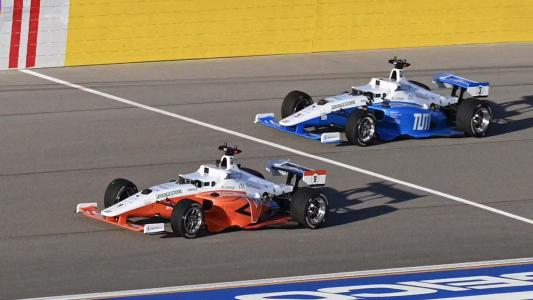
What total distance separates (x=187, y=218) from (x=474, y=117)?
833cm

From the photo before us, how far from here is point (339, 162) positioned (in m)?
22.1

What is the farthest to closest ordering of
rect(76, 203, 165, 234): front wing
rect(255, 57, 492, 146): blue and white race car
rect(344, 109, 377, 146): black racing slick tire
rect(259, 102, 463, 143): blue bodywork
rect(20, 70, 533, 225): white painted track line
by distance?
1. rect(259, 102, 463, 143): blue bodywork
2. rect(255, 57, 492, 146): blue and white race car
3. rect(344, 109, 377, 146): black racing slick tire
4. rect(20, 70, 533, 225): white painted track line
5. rect(76, 203, 165, 234): front wing

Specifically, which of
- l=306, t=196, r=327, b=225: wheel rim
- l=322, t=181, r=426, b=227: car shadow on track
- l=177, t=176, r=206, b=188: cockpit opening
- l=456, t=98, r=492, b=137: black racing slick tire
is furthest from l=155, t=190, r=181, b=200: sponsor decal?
l=456, t=98, r=492, b=137: black racing slick tire

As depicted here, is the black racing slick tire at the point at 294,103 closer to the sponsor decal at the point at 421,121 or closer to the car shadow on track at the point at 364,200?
the sponsor decal at the point at 421,121

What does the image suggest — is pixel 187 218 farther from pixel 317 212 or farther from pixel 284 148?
pixel 284 148

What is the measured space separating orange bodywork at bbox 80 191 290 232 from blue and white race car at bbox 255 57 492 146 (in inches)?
193

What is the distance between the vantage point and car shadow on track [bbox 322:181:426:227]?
1900 centimetres

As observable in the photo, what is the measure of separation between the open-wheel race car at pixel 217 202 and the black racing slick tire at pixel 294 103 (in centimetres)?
554

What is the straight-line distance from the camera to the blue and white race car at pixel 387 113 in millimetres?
23094

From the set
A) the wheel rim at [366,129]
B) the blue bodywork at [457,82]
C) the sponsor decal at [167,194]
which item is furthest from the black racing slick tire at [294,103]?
the sponsor decal at [167,194]

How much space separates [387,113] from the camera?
23500 millimetres

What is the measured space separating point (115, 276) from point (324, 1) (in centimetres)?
1578

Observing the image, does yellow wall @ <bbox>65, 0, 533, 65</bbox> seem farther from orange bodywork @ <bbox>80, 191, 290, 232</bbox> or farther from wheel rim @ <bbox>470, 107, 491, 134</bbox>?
orange bodywork @ <bbox>80, 191, 290, 232</bbox>

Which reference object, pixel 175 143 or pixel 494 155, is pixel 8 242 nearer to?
pixel 175 143
